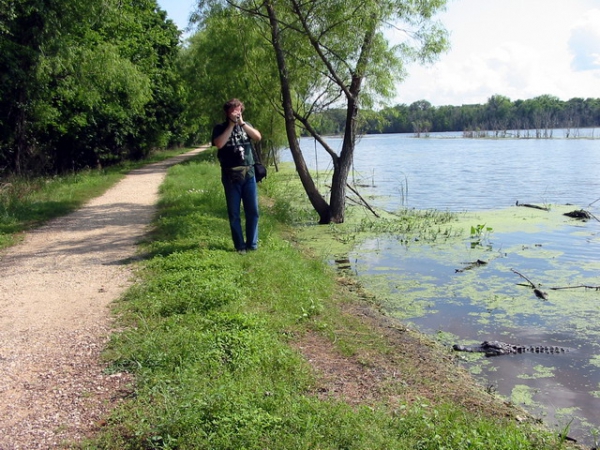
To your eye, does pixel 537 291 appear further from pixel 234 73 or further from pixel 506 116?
pixel 506 116

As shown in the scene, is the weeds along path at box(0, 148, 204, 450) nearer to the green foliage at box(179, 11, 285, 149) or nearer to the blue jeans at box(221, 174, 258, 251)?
the blue jeans at box(221, 174, 258, 251)

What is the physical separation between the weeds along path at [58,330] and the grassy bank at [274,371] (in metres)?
0.23

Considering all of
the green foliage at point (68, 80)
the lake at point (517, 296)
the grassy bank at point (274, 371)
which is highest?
the green foliage at point (68, 80)

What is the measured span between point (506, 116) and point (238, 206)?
120m

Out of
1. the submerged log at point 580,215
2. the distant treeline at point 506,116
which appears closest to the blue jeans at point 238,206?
the submerged log at point 580,215

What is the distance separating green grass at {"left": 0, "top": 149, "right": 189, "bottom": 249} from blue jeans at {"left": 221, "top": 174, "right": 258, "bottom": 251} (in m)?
4.34

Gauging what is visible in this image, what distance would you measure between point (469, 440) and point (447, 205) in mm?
17410

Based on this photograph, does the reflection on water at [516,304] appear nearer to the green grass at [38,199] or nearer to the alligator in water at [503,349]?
the alligator in water at [503,349]

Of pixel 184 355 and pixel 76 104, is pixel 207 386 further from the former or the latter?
pixel 76 104

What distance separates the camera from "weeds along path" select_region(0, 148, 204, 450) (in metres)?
4.13

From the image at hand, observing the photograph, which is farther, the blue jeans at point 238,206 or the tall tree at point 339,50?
the tall tree at point 339,50

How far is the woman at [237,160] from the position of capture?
27.1 ft

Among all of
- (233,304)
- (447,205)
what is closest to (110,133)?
(447,205)

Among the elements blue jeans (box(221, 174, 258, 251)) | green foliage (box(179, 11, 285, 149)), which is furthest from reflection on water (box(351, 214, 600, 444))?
green foliage (box(179, 11, 285, 149))
